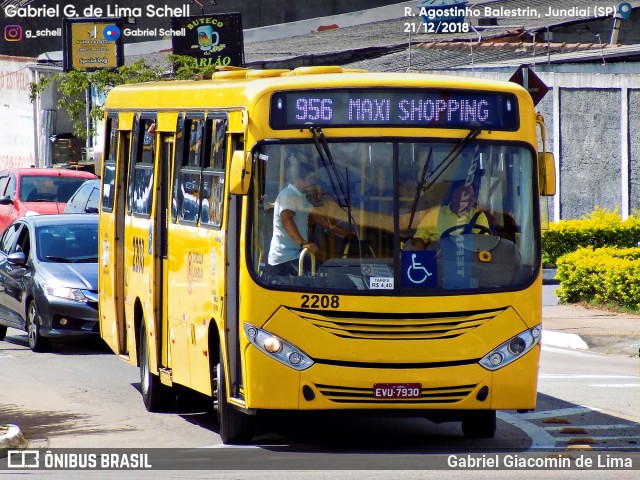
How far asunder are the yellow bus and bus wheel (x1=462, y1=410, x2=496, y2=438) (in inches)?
3.3

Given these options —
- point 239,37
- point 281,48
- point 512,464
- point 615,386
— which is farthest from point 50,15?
point 512,464

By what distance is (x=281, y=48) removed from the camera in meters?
49.8

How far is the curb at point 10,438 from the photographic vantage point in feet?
34.2

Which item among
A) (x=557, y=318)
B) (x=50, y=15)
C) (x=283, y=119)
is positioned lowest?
(x=557, y=318)

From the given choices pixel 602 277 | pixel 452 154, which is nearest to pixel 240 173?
pixel 452 154

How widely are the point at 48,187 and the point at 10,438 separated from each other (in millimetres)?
19739

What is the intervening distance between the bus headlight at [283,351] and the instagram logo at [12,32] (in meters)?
57.3

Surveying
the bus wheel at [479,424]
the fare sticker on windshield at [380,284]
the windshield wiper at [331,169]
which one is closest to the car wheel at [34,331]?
the bus wheel at [479,424]

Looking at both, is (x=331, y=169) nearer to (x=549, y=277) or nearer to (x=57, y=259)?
(x=57, y=259)

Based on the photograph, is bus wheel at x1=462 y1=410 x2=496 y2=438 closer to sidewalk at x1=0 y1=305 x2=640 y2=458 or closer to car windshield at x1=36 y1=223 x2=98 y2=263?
sidewalk at x1=0 y1=305 x2=640 y2=458

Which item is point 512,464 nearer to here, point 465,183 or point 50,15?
point 465,183

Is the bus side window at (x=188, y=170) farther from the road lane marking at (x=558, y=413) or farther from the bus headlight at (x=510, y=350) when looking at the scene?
the road lane marking at (x=558, y=413)

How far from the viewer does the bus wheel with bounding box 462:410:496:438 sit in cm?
1121

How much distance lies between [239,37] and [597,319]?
73.6 feet
